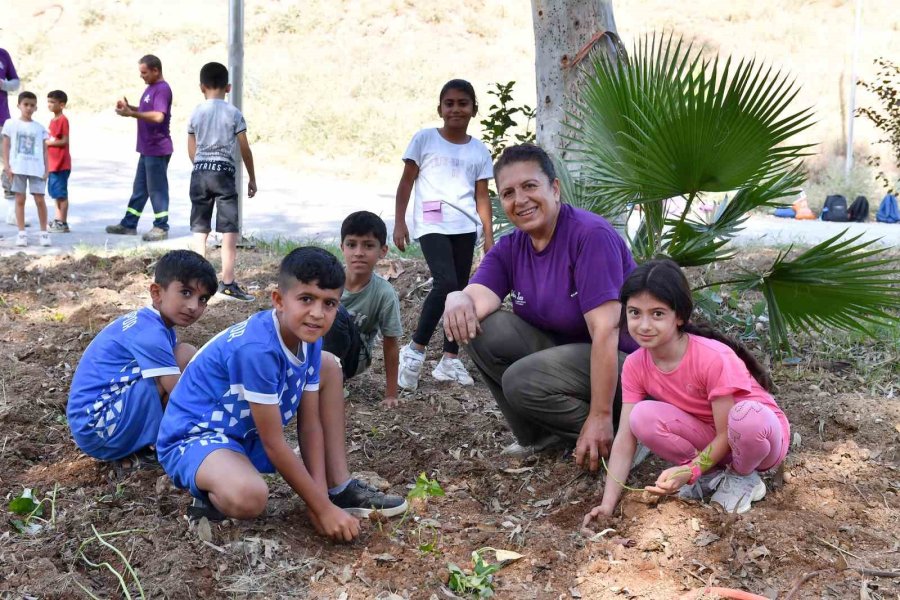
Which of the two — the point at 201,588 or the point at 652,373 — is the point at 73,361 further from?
the point at 652,373

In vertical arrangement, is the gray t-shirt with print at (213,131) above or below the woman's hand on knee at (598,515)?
above

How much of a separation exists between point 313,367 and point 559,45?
331cm

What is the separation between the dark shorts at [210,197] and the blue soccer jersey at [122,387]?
127 inches

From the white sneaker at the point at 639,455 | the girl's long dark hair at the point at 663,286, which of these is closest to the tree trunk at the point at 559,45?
the white sneaker at the point at 639,455

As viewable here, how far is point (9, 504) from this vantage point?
297 cm

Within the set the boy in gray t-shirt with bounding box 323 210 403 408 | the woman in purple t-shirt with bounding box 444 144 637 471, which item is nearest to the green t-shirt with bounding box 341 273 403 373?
the boy in gray t-shirt with bounding box 323 210 403 408

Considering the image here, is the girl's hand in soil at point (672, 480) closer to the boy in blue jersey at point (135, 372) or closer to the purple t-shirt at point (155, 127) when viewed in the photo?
the boy in blue jersey at point (135, 372)

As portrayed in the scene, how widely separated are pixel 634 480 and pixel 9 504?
2.21 metres

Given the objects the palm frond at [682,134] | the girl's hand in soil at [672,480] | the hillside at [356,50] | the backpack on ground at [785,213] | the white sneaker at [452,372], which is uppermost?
the hillside at [356,50]

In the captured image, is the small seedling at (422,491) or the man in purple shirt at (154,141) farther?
the man in purple shirt at (154,141)

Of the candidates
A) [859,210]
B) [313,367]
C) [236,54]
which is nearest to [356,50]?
[859,210]

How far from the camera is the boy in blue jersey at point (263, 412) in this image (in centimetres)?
275

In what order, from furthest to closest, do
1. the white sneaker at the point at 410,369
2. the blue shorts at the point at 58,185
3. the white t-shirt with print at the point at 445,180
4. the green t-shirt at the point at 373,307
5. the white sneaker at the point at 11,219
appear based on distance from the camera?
1. the white sneaker at the point at 11,219
2. the blue shorts at the point at 58,185
3. the white t-shirt with print at the point at 445,180
4. the white sneaker at the point at 410,369
5. the green t-shirt at the point at 373,307

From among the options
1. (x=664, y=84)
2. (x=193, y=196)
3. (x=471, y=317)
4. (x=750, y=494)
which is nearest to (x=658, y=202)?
(x=664, y=84)
